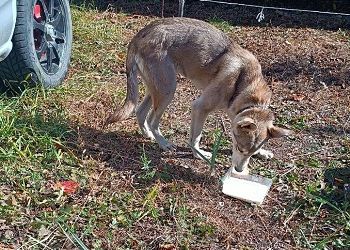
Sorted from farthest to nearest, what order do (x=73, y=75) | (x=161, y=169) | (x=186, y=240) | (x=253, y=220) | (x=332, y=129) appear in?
(x=73, y=75) → (x=332, y=129) → (x=161, y=169) → (x=253, y=220) → (x=186, y=240)

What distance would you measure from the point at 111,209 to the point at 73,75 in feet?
7.63

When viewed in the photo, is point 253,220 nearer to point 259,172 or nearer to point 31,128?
point 259,172

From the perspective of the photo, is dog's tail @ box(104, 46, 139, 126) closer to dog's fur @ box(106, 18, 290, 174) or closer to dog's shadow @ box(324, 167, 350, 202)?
dog's fur @ box(106, 18, 290, 174)

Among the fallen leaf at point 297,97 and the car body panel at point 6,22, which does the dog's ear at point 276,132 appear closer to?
the fallen leaf at point 297,97

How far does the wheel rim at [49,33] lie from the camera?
548 cm

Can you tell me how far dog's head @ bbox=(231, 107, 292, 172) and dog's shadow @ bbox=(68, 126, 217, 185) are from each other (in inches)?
9.6

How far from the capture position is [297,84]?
6219 millimetres

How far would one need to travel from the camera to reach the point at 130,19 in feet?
26.0

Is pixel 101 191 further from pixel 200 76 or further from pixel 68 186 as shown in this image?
pixel 200 76

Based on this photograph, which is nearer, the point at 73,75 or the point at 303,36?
the point at 73,75

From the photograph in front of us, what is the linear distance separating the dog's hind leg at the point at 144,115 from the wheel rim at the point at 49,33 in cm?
100

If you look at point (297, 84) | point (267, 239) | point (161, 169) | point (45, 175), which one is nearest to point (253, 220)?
point (267, 239)

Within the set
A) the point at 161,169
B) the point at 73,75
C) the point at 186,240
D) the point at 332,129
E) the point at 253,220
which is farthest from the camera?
the point at 73,75

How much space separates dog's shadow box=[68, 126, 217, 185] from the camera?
4461 millimetres
